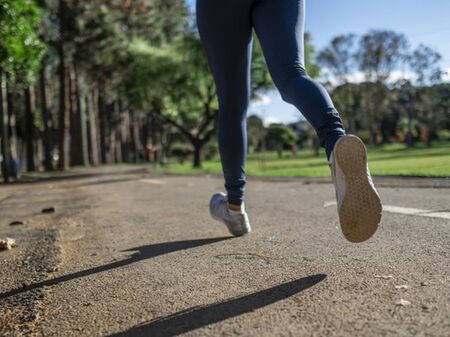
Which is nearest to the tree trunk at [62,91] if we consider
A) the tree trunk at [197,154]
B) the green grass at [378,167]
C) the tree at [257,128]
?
the green grass at [378,167]

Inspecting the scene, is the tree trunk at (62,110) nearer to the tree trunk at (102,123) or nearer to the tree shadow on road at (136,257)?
the tree trunk at (102,123)

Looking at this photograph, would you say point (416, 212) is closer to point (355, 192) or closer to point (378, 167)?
point (355, 192)

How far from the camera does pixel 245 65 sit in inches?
111

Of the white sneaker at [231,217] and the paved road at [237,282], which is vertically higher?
the white sneaker at [231,217]

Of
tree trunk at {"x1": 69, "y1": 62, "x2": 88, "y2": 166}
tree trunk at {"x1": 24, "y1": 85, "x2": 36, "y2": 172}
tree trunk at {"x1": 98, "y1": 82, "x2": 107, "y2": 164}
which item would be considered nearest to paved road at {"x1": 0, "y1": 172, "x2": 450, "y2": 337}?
tree trunk at {"x1": 24, "y1": 85, "x2": 36, "y2": 172}

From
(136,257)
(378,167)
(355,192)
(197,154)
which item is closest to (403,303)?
(355,192)

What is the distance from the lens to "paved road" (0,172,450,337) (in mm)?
1469

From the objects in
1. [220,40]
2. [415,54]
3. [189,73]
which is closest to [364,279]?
[220,40]

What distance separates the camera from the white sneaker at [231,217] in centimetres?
294

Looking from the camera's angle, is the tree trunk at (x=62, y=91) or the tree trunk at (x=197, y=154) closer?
the tree trunk at (x=197, y=154)

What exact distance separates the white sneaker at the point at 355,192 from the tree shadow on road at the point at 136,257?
3.69 ft

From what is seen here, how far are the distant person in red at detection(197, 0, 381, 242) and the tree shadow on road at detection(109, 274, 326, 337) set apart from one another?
340mm

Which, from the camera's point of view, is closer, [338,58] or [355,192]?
[355,192]

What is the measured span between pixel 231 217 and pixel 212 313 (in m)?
1.34
